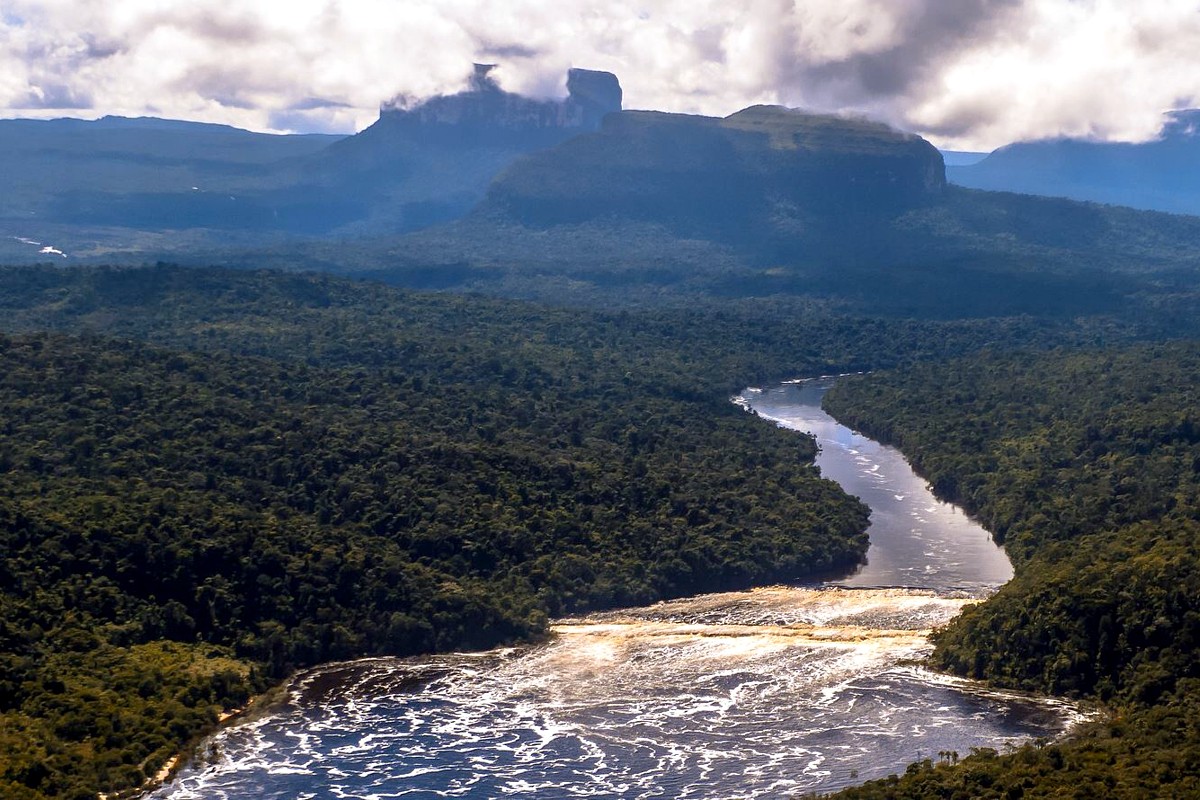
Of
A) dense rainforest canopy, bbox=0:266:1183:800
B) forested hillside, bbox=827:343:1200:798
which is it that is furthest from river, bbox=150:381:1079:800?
forested hillside, bbox=827:343:1200:798

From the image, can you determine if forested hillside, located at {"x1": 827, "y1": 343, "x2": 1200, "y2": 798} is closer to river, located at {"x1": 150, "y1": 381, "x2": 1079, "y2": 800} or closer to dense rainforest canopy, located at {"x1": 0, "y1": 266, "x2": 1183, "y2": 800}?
dense rainforest canopy, located at {"x1": 0, "y1": 266, "x2": 1183, "y2": 800}

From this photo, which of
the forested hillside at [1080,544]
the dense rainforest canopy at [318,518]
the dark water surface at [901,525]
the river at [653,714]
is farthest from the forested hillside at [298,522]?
the forested hillside at [1080,544]

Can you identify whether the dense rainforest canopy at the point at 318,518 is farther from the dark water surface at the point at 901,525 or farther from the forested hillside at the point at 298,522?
the dark water surface at the point at 901,525

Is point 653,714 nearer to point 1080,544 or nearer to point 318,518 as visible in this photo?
point 1080,544

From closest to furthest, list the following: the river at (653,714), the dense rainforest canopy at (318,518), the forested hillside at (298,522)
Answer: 1. the river at (653,714)
2. the forested hillside at (298,522)
3. the dense rainforest canopy at (318,518)

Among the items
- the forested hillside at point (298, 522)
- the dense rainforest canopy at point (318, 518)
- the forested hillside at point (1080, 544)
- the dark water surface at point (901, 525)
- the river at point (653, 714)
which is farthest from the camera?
the dark water surface at point (901, 525)

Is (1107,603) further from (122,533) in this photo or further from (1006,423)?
(1006,423)
